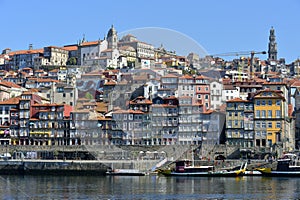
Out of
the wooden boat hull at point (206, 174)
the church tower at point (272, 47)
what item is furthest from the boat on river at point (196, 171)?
the church tower at point (272, 47)

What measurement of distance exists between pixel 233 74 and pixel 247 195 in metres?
53.8

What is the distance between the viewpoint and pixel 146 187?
119ft

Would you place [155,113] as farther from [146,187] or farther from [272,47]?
[272,47]

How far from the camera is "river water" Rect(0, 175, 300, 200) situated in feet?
104

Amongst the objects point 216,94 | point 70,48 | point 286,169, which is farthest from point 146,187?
point 70,48

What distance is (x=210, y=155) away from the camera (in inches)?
1969

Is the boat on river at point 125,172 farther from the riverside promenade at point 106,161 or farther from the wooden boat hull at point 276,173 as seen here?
the wooden boat hull at point 276,173

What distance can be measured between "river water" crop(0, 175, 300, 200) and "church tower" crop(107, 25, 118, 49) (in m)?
50.7

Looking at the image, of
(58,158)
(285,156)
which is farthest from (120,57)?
(285,156)

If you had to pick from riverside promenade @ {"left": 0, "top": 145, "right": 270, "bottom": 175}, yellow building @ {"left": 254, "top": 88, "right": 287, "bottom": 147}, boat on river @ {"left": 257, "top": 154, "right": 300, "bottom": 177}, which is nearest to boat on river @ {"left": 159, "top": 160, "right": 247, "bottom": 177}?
riverside promenade @ {"left": 0, "top": 145, "right": 270, "bottom": 175}

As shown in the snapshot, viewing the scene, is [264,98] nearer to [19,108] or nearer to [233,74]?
[19,108]

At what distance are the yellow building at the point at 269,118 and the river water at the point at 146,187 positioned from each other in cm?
854

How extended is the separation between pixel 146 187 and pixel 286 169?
1299 centimetres

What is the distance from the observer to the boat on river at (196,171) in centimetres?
4484
